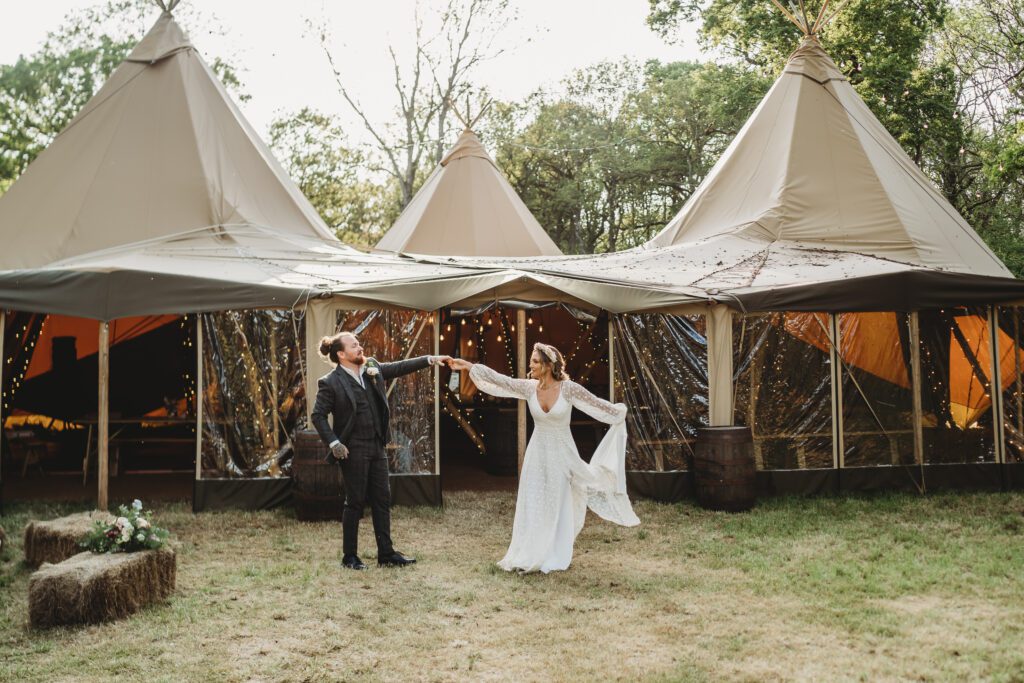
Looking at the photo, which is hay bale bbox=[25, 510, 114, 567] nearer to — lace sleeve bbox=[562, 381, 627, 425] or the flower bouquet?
the flower bouquet

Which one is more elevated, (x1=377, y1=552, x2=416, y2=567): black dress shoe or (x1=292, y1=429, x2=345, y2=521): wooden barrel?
(x1=292, y1=429, x2=345, y2=521): wooden barrel

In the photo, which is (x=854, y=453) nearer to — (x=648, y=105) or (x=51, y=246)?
(x=51, y=246)

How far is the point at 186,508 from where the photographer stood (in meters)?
→ 7.88

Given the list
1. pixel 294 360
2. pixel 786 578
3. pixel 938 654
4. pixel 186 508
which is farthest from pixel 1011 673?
pixel 186 508

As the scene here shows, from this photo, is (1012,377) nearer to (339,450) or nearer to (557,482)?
(557,482)

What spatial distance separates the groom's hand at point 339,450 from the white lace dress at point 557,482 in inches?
40.6

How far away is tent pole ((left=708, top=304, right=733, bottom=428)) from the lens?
8031 millimetres

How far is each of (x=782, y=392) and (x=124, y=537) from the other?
6129mm

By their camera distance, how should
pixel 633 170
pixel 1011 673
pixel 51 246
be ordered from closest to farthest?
1. pixel 1011 673
2. pixel 51 246
3. pixel 633 170

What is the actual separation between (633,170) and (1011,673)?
75.4 feet

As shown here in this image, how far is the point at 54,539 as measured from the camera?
5578 mm

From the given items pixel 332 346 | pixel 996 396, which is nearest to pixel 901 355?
pixel 996 396

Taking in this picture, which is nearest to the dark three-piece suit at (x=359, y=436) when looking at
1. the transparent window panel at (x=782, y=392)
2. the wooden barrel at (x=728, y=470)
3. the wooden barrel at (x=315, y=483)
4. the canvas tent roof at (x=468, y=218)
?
the wooden barrel at (x=315, y=483)

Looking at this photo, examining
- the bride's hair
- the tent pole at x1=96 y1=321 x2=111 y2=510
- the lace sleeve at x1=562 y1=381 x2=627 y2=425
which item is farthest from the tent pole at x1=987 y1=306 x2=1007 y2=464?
the tent pole at x1=96 y1=321 x2=111 y2=510
